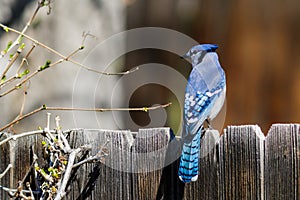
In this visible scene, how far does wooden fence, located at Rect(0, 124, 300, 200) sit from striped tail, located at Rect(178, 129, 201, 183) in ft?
0.30

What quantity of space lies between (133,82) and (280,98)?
1045 millimetres

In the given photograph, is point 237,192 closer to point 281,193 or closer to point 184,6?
point 281,193

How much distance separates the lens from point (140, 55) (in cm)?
565

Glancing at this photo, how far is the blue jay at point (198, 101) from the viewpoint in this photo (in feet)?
10.3

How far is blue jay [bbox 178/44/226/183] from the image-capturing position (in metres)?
3.15

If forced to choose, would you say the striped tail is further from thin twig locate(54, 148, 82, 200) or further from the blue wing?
thin twig locate(54, 148, 82, 200)

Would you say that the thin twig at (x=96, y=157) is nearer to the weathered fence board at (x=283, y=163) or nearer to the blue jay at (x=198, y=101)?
the blue jay at (x=198, y=101)

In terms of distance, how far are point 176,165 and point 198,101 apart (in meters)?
0.28

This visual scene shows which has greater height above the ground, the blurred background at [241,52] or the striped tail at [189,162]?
the blurred background at [241,52]

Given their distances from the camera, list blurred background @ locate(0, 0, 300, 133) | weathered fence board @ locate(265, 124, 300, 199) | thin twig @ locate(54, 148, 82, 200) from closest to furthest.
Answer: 1. weathered fence board @ locate(265, 124, 300, 199)
2. thin twig @ locate(54, 148, 82, 200)
3. blurred background @ locate(0, 0, 300, 133)

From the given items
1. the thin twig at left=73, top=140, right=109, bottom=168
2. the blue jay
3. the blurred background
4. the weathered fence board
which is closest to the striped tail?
the blue jay

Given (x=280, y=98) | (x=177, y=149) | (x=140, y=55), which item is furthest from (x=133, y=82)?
(x=177, y=149)

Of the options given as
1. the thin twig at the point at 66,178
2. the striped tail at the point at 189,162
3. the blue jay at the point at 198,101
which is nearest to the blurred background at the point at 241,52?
the blue jay at the point at 198,101

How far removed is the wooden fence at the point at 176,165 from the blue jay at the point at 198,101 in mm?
89
